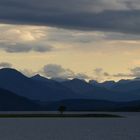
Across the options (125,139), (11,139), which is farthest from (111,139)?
(11,139)

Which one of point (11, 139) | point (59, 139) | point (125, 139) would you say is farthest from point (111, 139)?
point (11, 139)

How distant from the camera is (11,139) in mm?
131125

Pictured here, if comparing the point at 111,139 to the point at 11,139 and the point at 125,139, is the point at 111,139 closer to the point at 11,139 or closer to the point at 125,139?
the point at 125,139

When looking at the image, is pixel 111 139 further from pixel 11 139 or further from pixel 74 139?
pixel 11 139

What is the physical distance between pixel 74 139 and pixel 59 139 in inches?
136

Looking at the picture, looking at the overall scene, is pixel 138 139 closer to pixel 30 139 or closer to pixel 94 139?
pixel 94 139

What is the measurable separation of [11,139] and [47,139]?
8040mm

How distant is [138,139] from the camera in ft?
434

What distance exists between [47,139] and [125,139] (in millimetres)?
16999

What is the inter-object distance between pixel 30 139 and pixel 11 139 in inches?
166

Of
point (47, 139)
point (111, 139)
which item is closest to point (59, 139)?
point (47, 139)

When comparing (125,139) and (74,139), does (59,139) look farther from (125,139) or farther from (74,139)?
(125,139)

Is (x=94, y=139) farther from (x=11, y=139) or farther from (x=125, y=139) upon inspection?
(x=11, y=139)

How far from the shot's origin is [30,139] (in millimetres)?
132500
